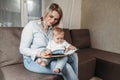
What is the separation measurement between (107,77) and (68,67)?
3.42 feet

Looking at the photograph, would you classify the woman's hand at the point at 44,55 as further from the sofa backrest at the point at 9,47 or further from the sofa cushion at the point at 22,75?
the sofa backrest at the point at 9,47

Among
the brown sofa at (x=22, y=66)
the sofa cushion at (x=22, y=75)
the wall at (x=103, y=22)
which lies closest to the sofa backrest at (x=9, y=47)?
the brown sofa at (x=22, y=66)

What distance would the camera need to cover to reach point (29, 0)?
2.45 metres

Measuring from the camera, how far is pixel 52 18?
1.43m

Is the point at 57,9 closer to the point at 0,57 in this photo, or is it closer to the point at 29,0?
the point at 0,57

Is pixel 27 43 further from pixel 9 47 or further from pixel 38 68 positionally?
pixel 9 47

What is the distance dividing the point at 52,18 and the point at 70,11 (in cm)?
143

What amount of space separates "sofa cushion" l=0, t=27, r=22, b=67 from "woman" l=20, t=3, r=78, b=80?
0.25 meters

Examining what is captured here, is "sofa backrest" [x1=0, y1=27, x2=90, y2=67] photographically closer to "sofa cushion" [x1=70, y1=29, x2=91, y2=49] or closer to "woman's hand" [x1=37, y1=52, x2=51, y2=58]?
"woman's hand" [x1=37, y1=52, x2=51, y2=58]

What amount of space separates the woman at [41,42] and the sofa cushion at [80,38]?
3.66 ft

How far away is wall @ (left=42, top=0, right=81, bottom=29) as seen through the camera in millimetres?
2673

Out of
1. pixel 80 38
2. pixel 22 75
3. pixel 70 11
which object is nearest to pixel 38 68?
pixel 22 75

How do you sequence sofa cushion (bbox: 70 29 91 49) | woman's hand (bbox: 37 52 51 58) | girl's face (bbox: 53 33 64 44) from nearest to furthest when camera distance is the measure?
woman's hand (bbox: 37 52 51 58) < girl's face (bbox: 53 33 64 44) < sofa cushion (bbox: 70 29 91 49)

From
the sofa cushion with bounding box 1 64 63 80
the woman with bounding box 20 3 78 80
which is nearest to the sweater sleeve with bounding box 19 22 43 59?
the woman with bounding box 20 3 78 80
